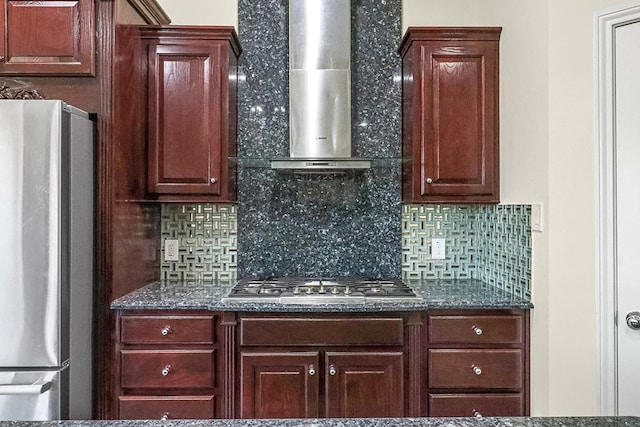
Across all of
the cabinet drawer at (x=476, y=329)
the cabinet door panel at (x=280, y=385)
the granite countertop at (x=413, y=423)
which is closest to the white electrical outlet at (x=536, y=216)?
the cabinet drawer at (x=476, y=329)

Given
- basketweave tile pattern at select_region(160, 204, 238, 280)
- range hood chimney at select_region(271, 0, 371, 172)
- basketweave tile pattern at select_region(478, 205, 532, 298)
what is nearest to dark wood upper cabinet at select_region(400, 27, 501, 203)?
basketweave tile pattern at select_region(478, 205, 532, 298)

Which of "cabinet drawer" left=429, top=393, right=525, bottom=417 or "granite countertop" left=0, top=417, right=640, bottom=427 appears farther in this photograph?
"cabinet drawer" left=429, top=393, right=525, bottom=417

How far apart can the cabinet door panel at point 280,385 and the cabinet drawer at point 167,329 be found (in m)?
0.22

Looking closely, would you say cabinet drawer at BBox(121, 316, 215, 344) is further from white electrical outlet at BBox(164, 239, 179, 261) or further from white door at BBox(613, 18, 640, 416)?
white door at BBox(613, 18, 640, 416)

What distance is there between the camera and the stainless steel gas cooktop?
6.98 feet

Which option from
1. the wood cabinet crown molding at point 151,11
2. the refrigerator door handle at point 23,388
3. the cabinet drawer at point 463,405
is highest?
the wood cabinet crown molding at point 151,11

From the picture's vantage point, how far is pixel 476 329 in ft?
6.97

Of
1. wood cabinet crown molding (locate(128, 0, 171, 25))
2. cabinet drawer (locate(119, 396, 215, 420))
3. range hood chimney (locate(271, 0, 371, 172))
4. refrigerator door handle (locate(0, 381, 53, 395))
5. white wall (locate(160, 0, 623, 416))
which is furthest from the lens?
range hood chimney (locate(271, 0, 371, 172))

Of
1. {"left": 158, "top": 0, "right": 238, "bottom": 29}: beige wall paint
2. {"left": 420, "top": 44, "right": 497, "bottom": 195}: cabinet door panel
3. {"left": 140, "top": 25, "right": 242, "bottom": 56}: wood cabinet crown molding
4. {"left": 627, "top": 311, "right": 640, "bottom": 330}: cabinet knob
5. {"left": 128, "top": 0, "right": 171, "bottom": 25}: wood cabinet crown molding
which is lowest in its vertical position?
{"left": 627, "top": 311, "right": 640, "bottom": 330}: cabinet knob

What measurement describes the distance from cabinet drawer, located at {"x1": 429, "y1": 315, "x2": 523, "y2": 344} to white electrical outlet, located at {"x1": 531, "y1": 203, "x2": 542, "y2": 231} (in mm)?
426

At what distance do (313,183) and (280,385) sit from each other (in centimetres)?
120

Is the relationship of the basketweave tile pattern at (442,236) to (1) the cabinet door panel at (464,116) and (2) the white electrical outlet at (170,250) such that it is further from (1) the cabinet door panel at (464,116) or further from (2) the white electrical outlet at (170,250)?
(2) the white electrical outlet at (170,250)

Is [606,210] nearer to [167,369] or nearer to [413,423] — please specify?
[413,423]

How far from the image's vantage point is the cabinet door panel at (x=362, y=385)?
209 centimetres
